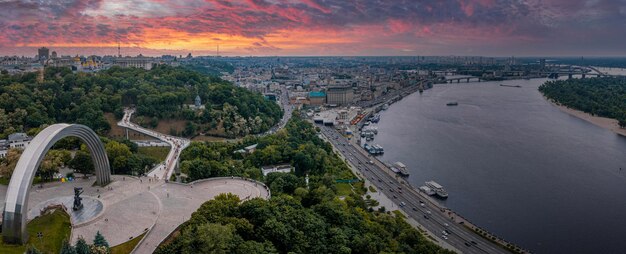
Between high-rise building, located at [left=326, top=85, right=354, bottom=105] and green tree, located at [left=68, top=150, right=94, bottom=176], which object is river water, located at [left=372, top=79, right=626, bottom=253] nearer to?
high-rise building, located at [left=326, top=85, right=354, bottom=105]

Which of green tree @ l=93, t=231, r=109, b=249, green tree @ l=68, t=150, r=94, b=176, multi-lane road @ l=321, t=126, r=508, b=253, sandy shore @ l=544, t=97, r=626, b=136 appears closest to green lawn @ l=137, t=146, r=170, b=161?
green tree @ l=68, t=150, r=94, b=176

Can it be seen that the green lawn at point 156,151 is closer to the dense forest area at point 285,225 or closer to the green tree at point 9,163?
the dense forest area at point 285,225

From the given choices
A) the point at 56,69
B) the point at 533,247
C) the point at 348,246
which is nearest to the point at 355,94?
the point at 56,69

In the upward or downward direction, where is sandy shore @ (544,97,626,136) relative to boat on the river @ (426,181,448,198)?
upward

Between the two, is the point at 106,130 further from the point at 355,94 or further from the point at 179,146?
the point at 355,94

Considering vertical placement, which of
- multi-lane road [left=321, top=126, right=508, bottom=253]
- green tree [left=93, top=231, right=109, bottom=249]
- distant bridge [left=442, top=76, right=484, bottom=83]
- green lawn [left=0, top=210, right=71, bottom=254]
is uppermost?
distant bridge [left=442, top=76, right=484, bottom=83]

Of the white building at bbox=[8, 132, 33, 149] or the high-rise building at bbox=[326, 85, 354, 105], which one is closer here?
the white building at bbox=[8, 132, 33, 149]

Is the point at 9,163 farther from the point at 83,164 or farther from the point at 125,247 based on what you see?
Result: the point at 125,247
